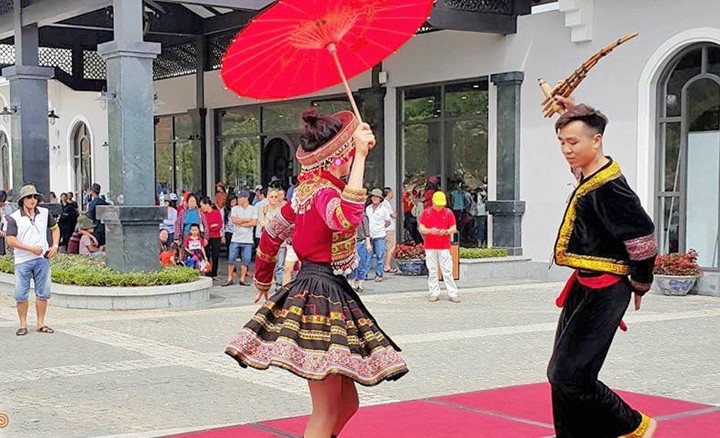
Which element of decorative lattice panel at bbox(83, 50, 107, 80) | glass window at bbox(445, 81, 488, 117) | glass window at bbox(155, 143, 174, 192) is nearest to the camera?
glass window at bbox(445, 81, 488, 117)

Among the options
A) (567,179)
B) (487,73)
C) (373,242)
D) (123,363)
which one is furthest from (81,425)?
(487,73)

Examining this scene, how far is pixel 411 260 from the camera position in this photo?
17.3 meters

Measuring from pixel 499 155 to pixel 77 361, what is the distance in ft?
32.9

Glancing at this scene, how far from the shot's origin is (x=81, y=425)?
661cm

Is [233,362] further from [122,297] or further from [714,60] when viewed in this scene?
[714,60]

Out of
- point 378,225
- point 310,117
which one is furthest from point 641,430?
point 378,225

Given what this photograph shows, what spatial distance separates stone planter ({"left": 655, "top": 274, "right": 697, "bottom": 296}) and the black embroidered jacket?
9.73 meters

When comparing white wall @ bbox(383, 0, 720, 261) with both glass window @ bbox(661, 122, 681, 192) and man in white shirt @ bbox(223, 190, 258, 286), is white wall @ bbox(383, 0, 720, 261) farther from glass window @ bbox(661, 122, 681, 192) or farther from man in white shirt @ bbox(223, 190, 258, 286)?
man in white shirt @ bbox(223, 190, 258, 286)

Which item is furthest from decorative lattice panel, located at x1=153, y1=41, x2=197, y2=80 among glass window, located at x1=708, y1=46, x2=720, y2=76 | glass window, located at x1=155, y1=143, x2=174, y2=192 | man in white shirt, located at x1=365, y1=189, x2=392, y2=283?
glass window, located at x1=708, y1=46, x2=720, y2=76

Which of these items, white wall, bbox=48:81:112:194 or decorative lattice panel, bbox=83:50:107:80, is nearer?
decorative lattice panel, bbox=83:50:107:80

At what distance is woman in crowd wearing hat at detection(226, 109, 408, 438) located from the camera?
4719 mm

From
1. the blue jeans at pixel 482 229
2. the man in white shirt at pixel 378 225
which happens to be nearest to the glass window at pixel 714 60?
the blue jeans at pixel 482 229

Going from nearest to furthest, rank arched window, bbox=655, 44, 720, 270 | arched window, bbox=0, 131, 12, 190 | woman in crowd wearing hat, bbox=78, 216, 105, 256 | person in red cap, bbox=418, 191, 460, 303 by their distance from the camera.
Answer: person in red cap, bbox=418, 191, 460, 303, arched window, bbox=655, 44, 720, 270, woman in crowd wearing hat, bbox=78, 216, 105, 256, arched window, bbox=0, 131, 12, 190

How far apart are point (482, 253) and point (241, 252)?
13.9 feet
